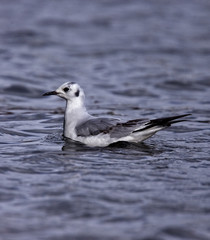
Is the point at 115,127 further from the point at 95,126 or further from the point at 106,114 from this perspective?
the point at 106,114

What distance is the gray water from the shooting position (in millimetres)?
6082

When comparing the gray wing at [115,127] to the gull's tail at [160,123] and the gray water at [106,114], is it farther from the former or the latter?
the gray water at [106,114]

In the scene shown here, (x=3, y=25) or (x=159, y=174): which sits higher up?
(x=3, y=25)

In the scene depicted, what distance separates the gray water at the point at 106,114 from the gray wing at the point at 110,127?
217 millimetres

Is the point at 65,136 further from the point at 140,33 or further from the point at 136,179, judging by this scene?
the point at 140,33

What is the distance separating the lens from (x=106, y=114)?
484 inches

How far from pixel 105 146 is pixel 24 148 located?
114cm

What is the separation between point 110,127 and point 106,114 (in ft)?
10.3

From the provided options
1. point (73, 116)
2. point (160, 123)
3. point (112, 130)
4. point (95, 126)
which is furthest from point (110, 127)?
point (73, 116)

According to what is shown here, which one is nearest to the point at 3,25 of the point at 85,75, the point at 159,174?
the point at 85,75

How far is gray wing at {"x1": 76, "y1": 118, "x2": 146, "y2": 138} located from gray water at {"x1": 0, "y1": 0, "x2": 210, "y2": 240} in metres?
0.22

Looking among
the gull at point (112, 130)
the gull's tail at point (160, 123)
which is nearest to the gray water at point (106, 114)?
the gull at point (112, 130)

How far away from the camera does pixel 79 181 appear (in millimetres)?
7207

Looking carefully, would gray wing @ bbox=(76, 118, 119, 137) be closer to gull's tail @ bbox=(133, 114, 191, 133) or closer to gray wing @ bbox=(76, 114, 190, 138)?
gray wing @ bbox=(76, 114, 190, 138)
